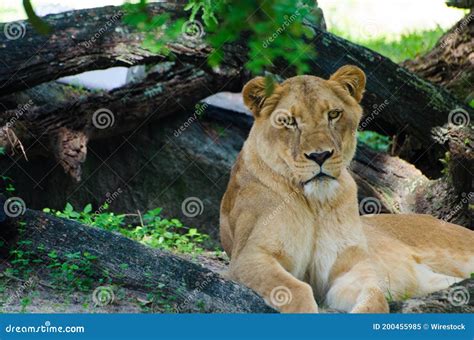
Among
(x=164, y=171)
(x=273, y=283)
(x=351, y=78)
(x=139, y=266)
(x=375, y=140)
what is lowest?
(x=139, y=266)

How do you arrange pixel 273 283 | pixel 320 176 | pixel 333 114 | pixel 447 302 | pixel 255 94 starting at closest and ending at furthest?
pixel 447 302 → pixel 273 283 → pixel 320 176 → pixel 333 114 → pixel 255 94

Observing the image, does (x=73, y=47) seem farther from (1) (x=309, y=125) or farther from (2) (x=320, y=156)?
(2) (x=320, y=156)

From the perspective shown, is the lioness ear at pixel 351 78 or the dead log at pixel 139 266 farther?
the lioness ear at pixel 351 78

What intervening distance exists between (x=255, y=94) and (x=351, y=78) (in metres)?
0.57

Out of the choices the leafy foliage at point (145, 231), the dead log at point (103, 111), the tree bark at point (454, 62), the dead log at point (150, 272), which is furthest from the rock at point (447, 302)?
the tree bark at point (454, 62)

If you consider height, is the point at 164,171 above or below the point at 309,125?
above

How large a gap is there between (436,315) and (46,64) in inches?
147

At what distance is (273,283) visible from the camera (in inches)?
179

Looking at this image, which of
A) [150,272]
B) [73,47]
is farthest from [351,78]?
[73,47]

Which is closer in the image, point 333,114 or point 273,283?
point 273,283

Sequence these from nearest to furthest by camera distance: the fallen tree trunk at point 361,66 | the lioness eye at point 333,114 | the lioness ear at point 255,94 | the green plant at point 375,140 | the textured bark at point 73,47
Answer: the lioness eye at point 333,114 → the lioness ear at point 255,94 → the textured bark at point 73,47 → the fallen tree trunk at point 361,66 → the green plant at point 375,140

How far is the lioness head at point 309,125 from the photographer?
4613 millimetres

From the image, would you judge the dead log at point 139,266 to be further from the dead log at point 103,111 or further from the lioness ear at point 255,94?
the dead log at point 103,111

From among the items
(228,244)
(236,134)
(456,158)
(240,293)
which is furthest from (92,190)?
(240,293)
